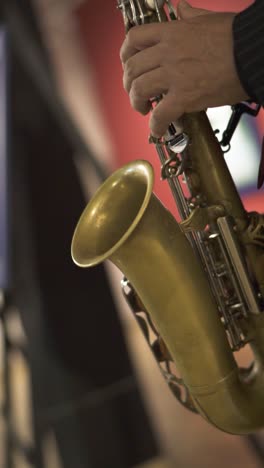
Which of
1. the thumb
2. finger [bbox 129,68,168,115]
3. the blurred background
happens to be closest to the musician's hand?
finger [bbox 129,68,168,115]

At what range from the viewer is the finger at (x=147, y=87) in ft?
2.73

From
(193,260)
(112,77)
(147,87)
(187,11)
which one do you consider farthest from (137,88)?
(112,77)

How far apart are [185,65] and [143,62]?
0.21 ft

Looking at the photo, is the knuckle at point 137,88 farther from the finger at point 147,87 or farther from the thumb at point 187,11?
the thumb at point 187,11

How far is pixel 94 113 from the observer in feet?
8.51

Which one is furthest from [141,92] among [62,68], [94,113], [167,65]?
[62,68]

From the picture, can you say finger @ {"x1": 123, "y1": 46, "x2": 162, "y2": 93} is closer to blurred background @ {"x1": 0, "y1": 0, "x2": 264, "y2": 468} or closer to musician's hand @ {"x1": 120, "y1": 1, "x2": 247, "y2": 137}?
musician's hand @ {"x1": 120, "y1": 1, "x2": 247, "y2": 137}

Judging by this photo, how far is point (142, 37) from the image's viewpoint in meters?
0.84

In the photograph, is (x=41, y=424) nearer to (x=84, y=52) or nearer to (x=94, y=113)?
(x=94, y=113)

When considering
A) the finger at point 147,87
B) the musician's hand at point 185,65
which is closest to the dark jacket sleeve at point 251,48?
the musician's hand at point 185,65

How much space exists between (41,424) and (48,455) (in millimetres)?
95

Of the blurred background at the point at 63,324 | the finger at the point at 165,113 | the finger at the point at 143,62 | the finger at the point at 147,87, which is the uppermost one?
the finger at the point at 143,62

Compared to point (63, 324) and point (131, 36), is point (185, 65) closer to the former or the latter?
point (131, 36)

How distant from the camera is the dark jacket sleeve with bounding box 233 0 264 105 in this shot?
75cm
